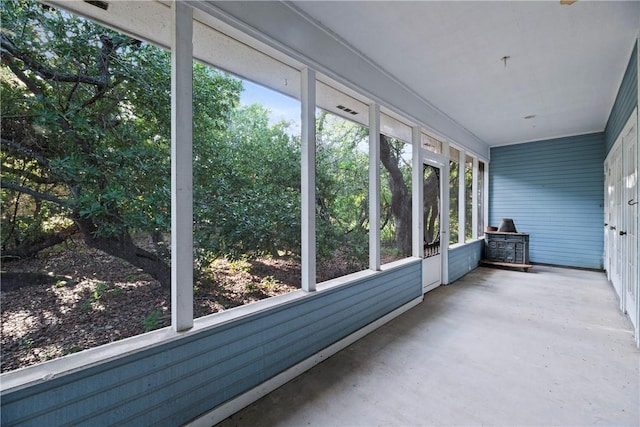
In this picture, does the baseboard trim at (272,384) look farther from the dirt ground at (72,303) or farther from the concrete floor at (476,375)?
the dirt ground at (72,303)

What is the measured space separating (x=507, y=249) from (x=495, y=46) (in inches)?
190

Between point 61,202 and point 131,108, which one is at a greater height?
point 131,108

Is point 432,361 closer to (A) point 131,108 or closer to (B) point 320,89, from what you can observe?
(B) point 320,89

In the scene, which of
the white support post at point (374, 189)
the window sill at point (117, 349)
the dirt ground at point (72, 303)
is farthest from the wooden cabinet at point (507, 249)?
the dirt ground at point (72, 303)

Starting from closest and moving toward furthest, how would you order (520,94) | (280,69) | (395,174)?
(280,69) → (520,94) → (395,174)

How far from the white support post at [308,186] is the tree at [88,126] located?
1.03 meters

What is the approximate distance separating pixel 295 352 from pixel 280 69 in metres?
2.31

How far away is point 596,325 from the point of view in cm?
321

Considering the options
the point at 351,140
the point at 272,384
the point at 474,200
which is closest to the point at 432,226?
the point at 351,140

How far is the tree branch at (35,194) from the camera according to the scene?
1.26 metres

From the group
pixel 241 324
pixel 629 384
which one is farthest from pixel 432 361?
pixel 241 324

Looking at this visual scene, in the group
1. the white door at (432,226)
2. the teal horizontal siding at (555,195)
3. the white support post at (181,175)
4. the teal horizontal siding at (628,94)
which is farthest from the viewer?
the teal horizontal siding at (555,195)

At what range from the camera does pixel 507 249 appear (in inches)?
245

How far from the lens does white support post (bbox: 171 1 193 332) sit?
1.62 meters
